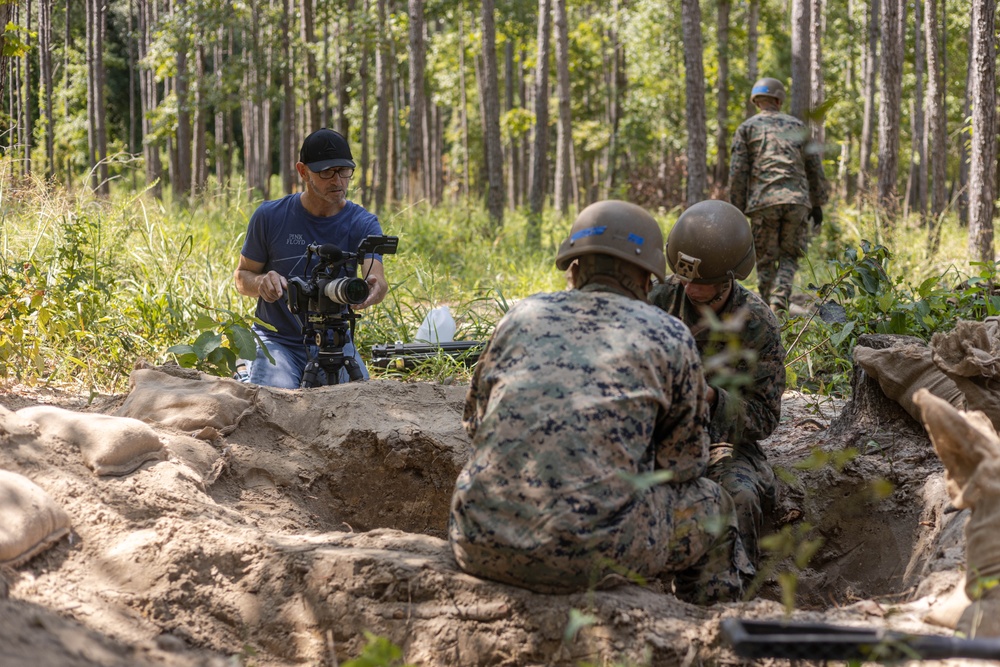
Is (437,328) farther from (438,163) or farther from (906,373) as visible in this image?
(438,163)

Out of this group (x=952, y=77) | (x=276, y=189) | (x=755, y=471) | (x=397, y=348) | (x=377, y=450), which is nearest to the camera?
(x=755, y=471)

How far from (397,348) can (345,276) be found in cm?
171

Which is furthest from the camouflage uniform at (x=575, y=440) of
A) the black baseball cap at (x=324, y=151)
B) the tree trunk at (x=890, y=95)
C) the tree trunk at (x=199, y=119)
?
the tree trunk at (x=199, y=119)

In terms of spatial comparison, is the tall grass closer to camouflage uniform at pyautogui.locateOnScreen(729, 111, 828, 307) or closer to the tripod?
the tripod

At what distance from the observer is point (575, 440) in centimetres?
280

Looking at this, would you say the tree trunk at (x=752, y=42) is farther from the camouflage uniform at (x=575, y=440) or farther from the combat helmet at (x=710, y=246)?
the camouflage uniform at (x=575, y=440)

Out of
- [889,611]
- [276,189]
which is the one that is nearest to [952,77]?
[276,189]

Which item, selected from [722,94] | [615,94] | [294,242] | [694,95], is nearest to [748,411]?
[294,242]

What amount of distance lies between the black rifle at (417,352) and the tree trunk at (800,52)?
7.91 meters

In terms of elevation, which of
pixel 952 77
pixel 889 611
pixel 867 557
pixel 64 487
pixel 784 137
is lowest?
pixel 867 557

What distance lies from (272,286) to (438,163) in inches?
972

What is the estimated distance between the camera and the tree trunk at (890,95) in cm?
1370

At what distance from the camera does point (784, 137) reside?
862cm

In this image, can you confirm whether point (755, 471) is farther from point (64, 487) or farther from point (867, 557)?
point (64, 487)
